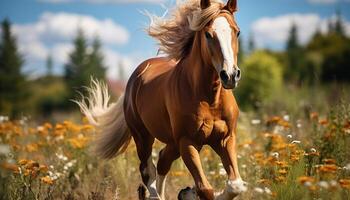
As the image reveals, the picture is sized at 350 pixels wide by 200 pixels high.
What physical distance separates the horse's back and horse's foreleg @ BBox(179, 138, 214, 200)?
0.67 metres

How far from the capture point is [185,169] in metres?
8.02

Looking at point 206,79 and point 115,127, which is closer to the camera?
point 206,79

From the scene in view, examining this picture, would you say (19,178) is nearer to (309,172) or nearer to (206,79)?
(206,79)

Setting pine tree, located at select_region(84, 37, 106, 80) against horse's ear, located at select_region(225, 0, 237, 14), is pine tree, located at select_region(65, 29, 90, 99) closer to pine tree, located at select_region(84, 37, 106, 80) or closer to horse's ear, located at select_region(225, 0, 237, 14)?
pine tree, located at select_region(84, 37, 106, 80)

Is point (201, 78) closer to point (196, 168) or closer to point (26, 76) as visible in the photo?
point (196, 168)

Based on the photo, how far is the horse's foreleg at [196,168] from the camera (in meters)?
5.12

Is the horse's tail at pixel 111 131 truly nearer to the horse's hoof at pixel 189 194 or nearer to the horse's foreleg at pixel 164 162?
the horse's foreleg at pixel 164 162

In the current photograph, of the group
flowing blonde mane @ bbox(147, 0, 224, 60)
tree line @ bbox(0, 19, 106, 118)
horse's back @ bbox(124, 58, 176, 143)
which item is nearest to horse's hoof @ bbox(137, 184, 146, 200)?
horse's back @ bbox(124, 58, 176, 143)

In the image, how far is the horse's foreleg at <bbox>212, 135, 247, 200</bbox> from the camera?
5.07 metres

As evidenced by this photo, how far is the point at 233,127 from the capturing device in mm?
5352

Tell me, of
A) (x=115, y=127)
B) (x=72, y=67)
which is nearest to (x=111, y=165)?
(x=115, y=127)

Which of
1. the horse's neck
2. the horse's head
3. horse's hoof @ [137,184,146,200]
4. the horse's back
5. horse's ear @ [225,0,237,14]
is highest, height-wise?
horse's ear @ [225,0,237,14]

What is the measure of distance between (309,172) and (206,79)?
1604 mm

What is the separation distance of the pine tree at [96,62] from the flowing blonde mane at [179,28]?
44.7m
